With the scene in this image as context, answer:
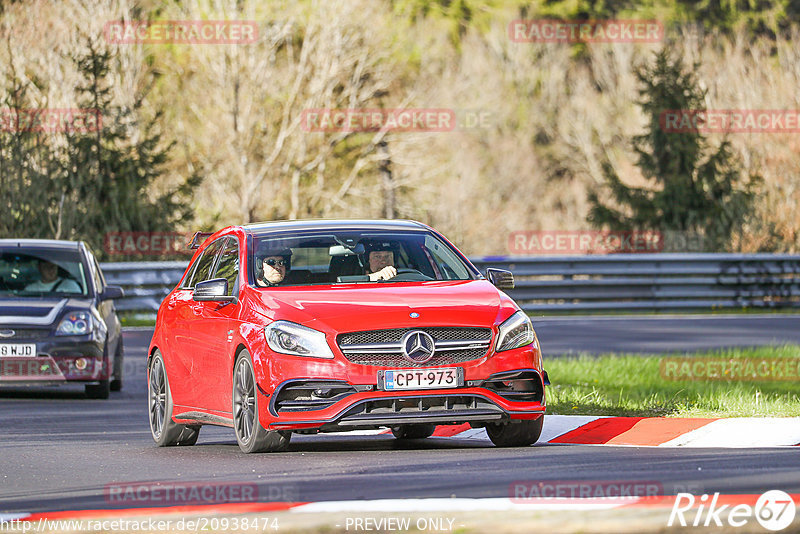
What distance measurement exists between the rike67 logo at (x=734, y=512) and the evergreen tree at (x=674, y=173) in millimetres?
30755

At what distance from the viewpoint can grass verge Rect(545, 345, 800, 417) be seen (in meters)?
12.8

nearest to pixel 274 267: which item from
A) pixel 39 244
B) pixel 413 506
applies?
pixel 413 506

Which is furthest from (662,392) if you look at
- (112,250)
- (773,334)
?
(112,250)

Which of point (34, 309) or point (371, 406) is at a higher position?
point (371, 406)

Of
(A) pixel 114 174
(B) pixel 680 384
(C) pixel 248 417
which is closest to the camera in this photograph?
(C) pixel 248 417

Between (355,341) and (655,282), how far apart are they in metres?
19.3

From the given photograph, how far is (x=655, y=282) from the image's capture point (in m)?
28.9

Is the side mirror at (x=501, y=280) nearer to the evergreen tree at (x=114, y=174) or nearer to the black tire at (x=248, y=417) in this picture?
the black tire at (x=248, y=417)

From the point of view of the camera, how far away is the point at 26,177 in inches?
1133

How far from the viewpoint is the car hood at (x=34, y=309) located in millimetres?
16469

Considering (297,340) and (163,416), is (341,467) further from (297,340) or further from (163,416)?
(163,416)

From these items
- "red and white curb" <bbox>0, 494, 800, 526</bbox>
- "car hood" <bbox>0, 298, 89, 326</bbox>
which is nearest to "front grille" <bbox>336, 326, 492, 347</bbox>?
"red and white curb" <bbox>0, 494, 800, 526</bbox>

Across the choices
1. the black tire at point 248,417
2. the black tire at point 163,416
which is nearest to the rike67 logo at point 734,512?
the black tire at point 248,417

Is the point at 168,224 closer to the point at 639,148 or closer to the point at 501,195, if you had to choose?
the point at 639,148
